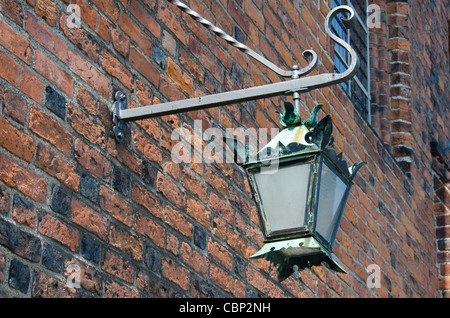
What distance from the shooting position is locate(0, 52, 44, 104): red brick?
281cm

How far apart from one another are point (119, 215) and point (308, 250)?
823 mm

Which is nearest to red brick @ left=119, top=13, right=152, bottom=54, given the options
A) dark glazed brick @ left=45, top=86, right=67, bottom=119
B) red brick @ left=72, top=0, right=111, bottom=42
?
red brick @ left=72, top=0, right=111, bottom=42

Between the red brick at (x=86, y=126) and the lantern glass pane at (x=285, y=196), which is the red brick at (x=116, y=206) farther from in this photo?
the lantern glass pane at (x=285, y=196)

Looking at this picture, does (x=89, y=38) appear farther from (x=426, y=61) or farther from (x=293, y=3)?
(x=426, y=61)

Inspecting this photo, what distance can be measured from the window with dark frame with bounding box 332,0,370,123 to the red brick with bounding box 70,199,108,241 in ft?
12.6

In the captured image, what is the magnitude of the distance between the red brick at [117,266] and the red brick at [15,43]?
0.74 metres

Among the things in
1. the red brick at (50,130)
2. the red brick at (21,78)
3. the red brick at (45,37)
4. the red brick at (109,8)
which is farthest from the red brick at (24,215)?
the red brick at (109,8)

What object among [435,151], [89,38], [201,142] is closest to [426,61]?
[435,151]

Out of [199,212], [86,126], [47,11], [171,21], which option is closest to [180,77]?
[171,21]

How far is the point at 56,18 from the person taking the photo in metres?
3.12

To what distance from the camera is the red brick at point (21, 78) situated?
2.81 m

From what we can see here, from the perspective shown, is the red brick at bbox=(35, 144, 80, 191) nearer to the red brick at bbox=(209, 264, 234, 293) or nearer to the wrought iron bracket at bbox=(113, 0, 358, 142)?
the wrought iron bracket at bbox=(113, 0, 358, 142)

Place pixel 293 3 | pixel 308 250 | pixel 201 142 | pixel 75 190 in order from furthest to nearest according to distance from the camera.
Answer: pixel 293 3 < pixel 201 142 < pixel 75 190 < pixel 308 250

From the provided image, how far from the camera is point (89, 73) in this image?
327cm
